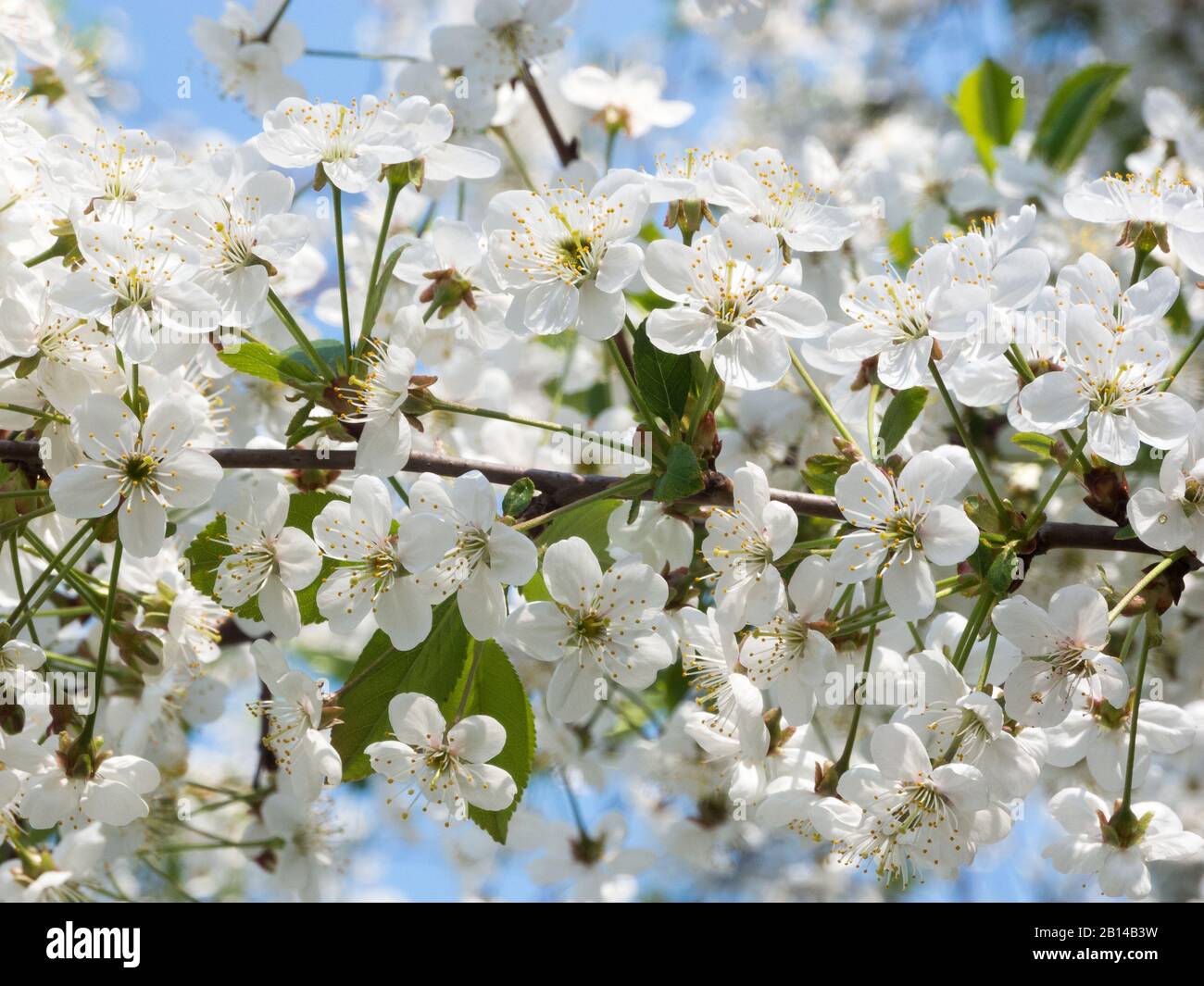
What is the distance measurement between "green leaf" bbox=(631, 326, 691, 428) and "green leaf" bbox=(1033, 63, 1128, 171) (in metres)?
1.69

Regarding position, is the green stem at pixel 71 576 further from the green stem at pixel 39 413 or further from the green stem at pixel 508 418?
the green stem at pixel 508 418

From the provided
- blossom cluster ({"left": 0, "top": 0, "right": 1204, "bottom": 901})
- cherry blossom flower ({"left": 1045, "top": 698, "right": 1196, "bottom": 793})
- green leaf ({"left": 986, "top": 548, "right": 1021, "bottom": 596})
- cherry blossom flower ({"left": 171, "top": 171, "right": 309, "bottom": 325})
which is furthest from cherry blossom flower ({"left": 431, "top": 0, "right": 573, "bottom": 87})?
cherry blossom flower ({"left": 1045, "top": 698, "right": 1196, "bottom": 793})

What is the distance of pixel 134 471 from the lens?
1.36 metres

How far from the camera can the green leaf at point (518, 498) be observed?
4.36 feet

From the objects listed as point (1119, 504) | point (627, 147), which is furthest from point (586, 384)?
point (1119, 504)

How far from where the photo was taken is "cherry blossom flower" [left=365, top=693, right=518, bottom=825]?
138 centimetres

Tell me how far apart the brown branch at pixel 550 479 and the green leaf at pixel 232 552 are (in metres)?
0.11

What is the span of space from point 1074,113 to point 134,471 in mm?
2316

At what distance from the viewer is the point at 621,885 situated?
2500mm

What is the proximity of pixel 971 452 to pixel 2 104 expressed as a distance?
1.44 metres

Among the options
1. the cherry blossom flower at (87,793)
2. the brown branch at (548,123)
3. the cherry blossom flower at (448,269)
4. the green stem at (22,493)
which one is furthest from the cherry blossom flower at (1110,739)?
the brown branch at (548,123)

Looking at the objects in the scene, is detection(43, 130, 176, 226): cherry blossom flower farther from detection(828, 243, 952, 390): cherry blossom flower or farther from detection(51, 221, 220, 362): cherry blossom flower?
detection(828, 243, 952, 390): cherry blossom flower
